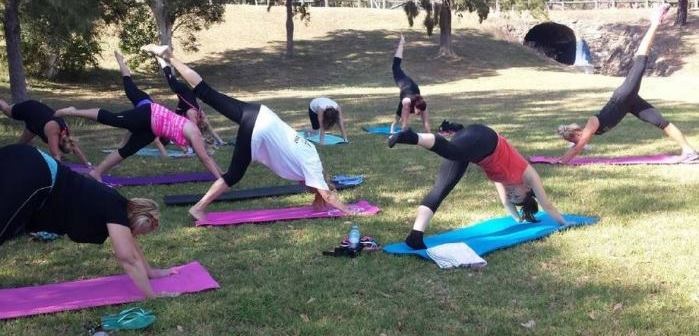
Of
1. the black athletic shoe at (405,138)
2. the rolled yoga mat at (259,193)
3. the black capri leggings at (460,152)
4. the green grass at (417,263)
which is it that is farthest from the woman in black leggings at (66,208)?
the rolled yoga mat at (259,193)

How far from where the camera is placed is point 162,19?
24.0 metres

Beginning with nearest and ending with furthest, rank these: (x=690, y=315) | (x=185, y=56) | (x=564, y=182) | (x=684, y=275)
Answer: (x=690, y=315) → (x=684, y=275) → (x=564, y=182) → (x=185, y=56)

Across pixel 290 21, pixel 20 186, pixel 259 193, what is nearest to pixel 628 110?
pixel 259 193

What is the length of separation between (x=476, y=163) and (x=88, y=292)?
314 cm

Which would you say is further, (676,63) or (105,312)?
(676,63)

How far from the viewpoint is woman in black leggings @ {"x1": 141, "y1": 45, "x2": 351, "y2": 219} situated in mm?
6082

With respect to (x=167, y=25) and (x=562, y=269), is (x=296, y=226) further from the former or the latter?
(x=167, y=25)

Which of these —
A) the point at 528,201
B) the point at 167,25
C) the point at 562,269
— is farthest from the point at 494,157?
the point at 167,25

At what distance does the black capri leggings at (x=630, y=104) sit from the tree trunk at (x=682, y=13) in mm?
32460

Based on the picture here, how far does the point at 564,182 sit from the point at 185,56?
1030 inches

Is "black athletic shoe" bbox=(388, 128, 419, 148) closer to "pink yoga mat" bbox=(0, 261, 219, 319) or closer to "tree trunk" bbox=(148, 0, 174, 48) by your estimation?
"pink yoga mat" bbox=(0, 261, 219, 319)

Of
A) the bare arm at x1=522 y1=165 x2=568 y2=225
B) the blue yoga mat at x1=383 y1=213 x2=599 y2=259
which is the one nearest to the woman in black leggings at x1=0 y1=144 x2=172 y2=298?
the blue yoga mat at x1=383 y1=213 x2=599 y2=259

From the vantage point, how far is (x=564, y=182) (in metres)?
7.88

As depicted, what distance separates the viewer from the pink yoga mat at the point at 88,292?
13.9 feet
